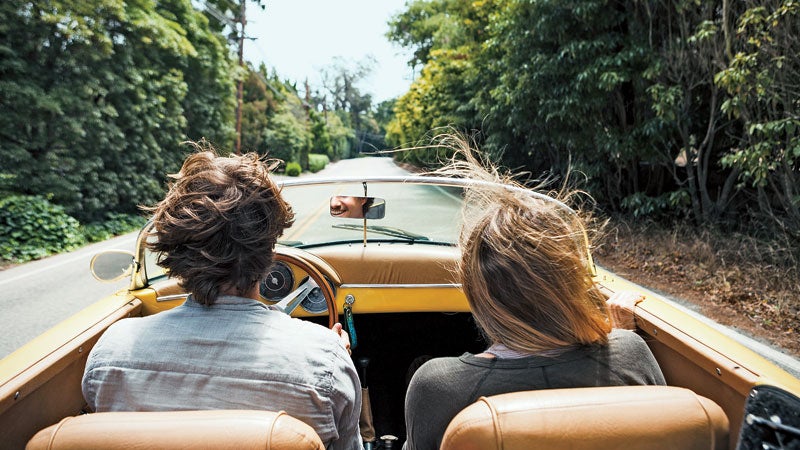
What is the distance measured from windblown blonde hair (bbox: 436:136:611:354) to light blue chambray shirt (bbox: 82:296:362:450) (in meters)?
0.46

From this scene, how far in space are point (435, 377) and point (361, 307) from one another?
179 cm

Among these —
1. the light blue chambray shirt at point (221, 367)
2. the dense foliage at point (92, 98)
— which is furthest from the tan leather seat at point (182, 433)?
the dense foliage at point (92, 98)

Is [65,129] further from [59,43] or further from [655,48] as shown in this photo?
[655,48]

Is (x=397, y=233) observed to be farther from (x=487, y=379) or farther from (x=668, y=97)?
(x=668, y=97)

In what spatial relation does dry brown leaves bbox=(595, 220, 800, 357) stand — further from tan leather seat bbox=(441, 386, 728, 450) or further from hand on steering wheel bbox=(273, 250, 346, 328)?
tan leather seat bbox=(441, 386, 728, 450)

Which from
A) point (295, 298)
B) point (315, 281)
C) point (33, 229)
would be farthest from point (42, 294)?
point (315, 281)

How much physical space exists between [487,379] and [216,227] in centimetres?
87

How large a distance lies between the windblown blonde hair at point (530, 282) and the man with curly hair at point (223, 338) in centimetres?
46

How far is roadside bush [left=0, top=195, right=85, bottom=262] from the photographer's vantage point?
9.08 meters

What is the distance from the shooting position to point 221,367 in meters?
1.28

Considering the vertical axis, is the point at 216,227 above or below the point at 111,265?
above

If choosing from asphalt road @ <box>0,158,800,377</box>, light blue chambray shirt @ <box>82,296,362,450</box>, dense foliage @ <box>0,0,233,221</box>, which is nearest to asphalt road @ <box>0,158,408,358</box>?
asphalt road @ <box>0,158,800,377</box>

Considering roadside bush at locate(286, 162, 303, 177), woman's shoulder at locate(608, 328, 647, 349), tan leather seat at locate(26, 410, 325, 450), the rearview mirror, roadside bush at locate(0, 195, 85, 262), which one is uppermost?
the rearview mirror

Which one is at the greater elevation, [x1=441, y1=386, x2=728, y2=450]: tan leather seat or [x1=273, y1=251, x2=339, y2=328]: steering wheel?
[x1=441, y1=386, x2=728, y2=450]: tan leather seat
